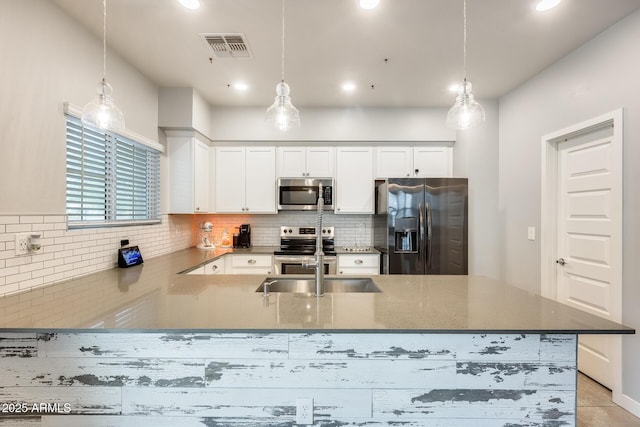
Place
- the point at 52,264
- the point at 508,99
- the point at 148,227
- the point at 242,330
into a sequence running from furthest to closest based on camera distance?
the point at 508,99 < the point at 148,227 < the point at 52,264 < the point at 242,330

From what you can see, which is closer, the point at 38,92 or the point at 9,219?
the point at 9,219

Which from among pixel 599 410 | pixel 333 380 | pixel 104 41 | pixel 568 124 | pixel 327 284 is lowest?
pixel 599 410

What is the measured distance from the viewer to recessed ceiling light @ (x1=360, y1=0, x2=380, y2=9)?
1.91 m

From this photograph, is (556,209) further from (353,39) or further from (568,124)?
(353,39)

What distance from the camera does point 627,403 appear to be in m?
2.10

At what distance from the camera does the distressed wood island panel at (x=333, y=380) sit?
128 centimetres

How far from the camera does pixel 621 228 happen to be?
7.04 feet

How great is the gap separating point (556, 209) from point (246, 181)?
11.1 ft

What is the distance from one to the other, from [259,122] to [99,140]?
72.7 inches

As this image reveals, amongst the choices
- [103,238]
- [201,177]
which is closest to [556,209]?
[201,177]

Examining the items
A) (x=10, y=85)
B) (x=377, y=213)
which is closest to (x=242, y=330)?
(x=10, y=85)

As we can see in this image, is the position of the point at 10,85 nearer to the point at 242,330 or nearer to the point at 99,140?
the point at 99,140

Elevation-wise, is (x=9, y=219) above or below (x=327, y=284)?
above

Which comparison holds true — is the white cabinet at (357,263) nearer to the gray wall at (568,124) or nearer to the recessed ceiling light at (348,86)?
the gray wall at (568,124)
